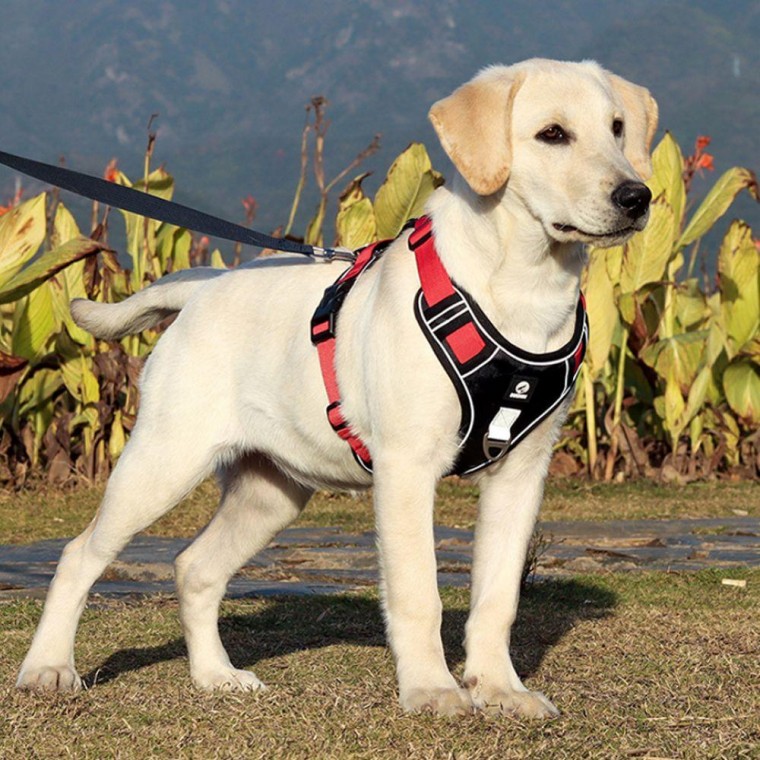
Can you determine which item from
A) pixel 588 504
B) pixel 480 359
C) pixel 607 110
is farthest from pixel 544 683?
pixel 588 504

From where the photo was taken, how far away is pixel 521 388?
339 centimetres

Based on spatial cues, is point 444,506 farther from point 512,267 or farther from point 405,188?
point 512,267

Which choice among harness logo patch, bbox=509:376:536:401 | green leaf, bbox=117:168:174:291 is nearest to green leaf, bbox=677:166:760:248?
green leaf, bbox=117:168:174:291

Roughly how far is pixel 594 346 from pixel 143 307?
4.59 meters

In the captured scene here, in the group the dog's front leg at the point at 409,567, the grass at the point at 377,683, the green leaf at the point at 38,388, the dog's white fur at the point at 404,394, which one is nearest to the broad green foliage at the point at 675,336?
the green leaf at the point at 38,388

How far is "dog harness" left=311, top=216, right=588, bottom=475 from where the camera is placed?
3.34 metres

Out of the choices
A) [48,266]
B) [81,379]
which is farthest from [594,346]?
[48,266]

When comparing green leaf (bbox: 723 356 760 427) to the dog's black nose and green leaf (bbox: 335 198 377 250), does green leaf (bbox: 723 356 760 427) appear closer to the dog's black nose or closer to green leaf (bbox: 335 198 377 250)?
green leaf (bbox: 335 198 377 250)

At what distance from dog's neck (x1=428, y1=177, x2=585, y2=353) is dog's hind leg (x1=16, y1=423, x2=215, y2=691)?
96 centimetres

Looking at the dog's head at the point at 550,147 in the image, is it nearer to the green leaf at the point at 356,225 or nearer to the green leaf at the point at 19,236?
the green leaf at the point at 19,236

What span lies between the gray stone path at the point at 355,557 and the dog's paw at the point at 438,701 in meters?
2.09

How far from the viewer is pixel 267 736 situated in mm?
3000

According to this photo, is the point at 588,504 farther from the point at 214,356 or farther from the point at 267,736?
the point at 267,736

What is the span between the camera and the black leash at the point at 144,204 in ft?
12.7
